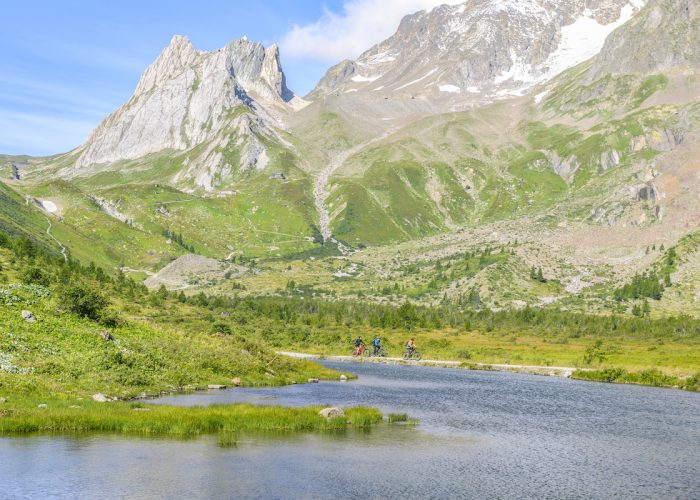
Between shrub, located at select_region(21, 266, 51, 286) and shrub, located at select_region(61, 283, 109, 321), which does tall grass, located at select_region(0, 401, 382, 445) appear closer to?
shrub, located at select_region(61, 283, 109, 321)

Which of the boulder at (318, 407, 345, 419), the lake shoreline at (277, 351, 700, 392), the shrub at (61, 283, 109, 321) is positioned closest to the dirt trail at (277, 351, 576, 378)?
the lake shoreline at (277, 351, 700, 392)

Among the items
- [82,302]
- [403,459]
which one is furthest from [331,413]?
[82,302]

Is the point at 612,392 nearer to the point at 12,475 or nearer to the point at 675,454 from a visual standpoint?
the point at 675,454

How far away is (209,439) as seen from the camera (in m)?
50.0

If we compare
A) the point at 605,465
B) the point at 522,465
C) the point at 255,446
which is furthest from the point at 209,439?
the point at 605,465

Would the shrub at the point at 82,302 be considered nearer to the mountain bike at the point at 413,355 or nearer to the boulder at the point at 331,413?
the boulder at the point at 331,413

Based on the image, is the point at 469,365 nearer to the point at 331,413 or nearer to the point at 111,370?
the point at 331,413

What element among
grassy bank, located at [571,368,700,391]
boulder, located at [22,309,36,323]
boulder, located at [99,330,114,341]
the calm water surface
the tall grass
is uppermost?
boulder, located at [22,309,36,323]

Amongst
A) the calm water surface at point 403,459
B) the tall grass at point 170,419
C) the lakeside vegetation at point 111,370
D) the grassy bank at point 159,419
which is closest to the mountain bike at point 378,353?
the lakeside vegetation at point 111,370

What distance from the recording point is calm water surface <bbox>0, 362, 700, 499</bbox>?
3778 cm

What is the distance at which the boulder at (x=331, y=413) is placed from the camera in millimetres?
58938

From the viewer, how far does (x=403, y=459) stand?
47.2 meters

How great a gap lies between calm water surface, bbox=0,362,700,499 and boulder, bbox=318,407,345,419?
12.7 feet

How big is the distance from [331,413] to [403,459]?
13.2 m
